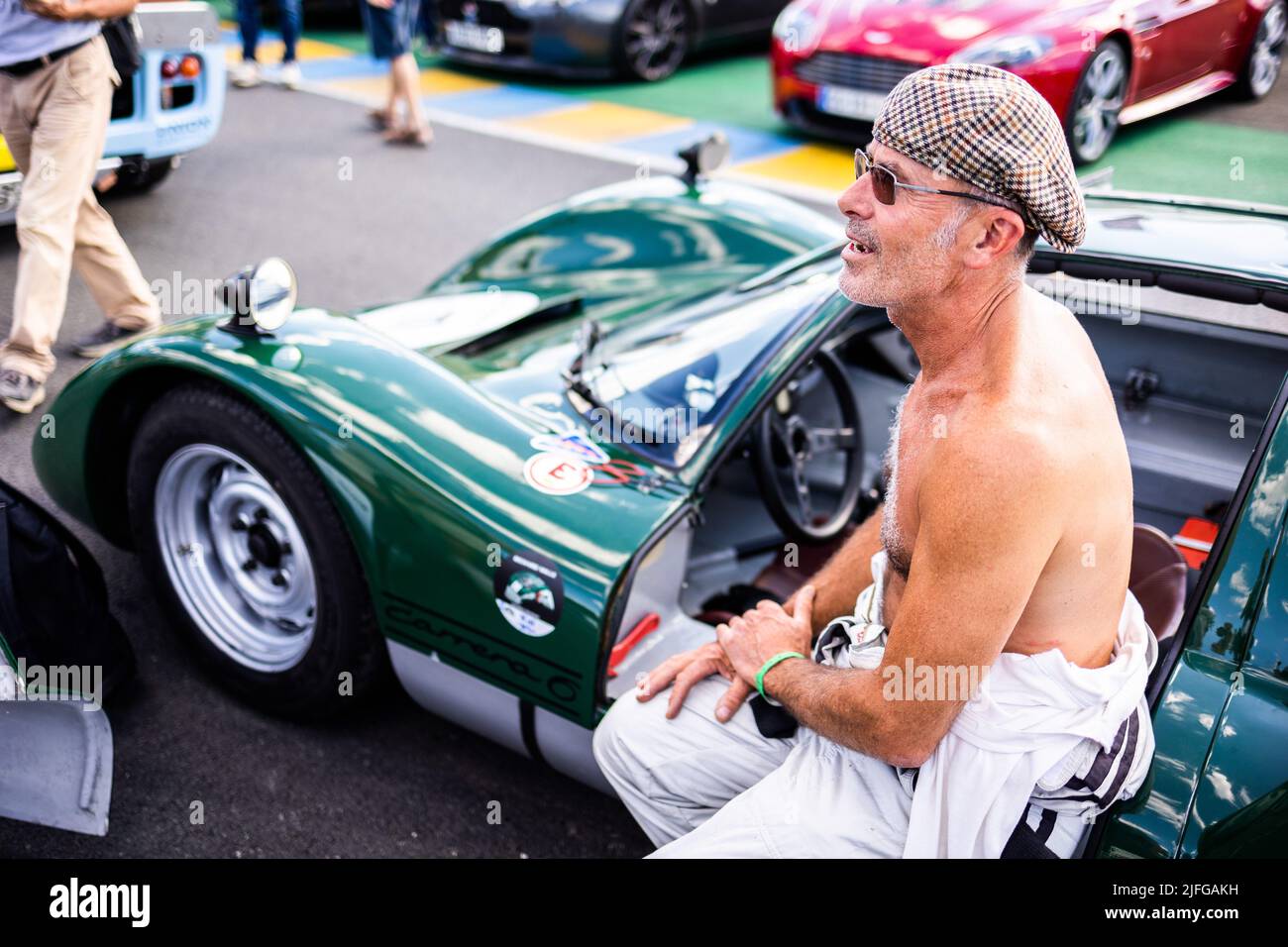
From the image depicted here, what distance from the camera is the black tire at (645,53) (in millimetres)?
9414

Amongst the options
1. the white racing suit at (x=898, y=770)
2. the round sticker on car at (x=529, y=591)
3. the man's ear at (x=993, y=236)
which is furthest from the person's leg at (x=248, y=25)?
the man's ear at (x=993, y=236)

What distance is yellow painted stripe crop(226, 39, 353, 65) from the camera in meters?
10.1

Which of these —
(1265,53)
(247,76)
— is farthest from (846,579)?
(247,76)

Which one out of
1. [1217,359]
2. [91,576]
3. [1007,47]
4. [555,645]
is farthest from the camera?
[1007,47]

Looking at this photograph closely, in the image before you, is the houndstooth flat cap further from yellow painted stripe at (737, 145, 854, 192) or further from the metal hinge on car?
yellow painted stripe at (737, 145, 854, 192)

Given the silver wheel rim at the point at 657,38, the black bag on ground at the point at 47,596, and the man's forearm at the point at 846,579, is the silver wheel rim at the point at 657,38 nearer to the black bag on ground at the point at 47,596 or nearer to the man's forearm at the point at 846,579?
the black bag on ground at the point at 47,596

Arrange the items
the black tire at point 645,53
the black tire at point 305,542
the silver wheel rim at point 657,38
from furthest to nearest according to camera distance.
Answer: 1. the silver wheel rim at point 657,38
2. the black tire at point 645,53
3. the black tire at point 305,542

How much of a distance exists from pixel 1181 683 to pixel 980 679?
0.42 metres

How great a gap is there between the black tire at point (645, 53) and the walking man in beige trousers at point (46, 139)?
18.5 ft
